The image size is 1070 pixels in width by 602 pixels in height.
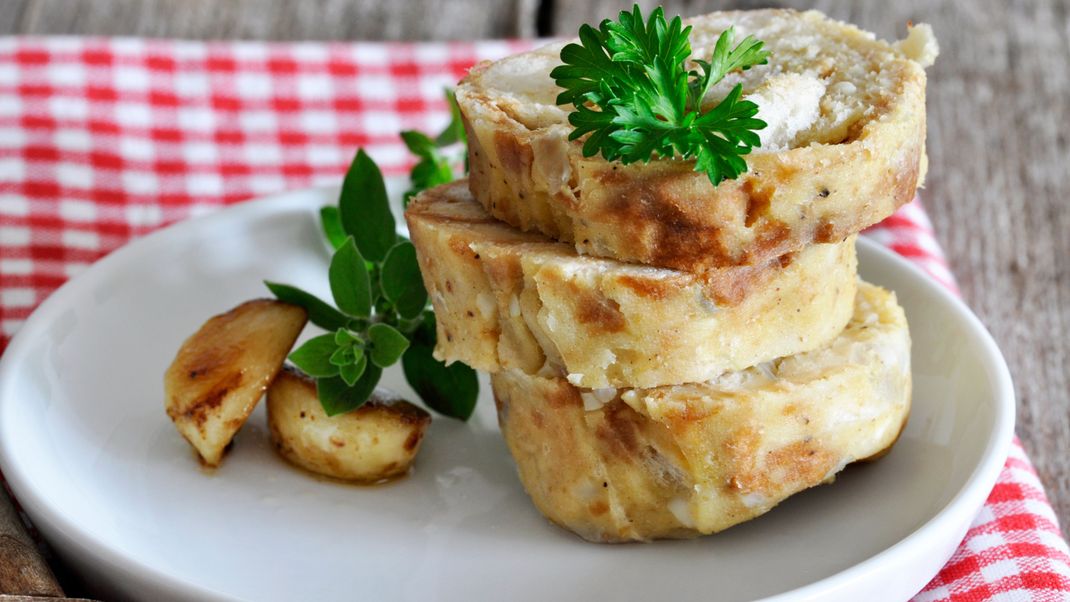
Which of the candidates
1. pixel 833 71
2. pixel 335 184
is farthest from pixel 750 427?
pixel 335 184

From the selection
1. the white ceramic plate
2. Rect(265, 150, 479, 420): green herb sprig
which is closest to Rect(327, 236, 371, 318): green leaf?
Rect(265, 150, 479, 420): green herb sprig

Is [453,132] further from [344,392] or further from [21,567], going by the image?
[21,567]

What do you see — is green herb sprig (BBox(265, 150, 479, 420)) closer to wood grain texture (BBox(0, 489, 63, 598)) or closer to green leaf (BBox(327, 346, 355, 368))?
green leaf (BBox(327, 346, 355, 368))

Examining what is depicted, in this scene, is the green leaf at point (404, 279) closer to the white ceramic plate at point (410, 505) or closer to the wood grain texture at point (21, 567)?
the white ceramic plate at point (410, 505)

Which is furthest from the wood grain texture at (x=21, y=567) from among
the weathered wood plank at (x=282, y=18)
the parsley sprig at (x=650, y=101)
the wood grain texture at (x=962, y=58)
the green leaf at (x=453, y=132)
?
the weathered wood plank at (x=282, y=18)

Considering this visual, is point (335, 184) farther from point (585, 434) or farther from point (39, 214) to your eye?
point (585, 434)

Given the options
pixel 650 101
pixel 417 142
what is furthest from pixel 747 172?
pixel 417 142
